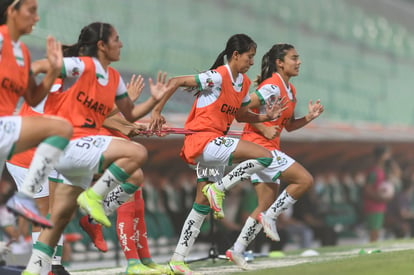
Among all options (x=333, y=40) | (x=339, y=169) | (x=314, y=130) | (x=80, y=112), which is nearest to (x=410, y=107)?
(x=333, y=40)

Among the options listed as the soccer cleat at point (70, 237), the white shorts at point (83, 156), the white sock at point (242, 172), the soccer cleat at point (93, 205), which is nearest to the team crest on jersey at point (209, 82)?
the white sock at point (242, 172)

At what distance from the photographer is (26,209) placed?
7.64 meters

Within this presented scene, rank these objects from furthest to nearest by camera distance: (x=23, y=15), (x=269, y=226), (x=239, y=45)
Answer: (x=269, y=226), (x=239, y=45), (x=23, y=15)

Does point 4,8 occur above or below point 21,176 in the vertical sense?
above

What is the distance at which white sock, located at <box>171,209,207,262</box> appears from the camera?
10.5 meters

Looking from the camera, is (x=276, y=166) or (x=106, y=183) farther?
(x=276, y=166)

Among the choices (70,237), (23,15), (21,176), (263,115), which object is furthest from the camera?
(70,237)

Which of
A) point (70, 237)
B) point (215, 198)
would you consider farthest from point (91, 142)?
point (70, 237)

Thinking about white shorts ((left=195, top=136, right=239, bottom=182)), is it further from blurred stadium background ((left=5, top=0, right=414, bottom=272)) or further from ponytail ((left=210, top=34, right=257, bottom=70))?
blurred stadium background ((left=5, top=0, right=414, bottom=272))

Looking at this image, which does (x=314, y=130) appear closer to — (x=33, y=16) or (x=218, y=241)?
(x=218, y=241)

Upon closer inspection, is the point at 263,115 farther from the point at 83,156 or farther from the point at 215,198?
the point at 83,156

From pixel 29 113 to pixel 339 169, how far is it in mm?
18755

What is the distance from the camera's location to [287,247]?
73.7 feet

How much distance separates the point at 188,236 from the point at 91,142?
8.11ft
